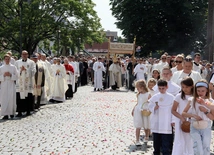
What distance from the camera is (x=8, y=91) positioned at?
12.9 metres

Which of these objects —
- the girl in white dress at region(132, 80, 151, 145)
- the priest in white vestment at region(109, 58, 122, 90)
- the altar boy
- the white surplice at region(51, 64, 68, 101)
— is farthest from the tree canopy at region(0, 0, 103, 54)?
the altar boy

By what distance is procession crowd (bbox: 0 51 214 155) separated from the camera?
19.7 feet

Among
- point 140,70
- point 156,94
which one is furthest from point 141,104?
point 140,70

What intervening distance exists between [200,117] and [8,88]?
320 inches

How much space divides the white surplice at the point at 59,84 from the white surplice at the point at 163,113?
1101cm

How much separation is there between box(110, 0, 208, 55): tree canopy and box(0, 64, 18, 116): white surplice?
3283 cm

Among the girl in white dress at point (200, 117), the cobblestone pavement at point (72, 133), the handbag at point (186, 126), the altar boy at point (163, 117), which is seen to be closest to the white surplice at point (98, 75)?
the cobblestone pavement at point (72, 133)

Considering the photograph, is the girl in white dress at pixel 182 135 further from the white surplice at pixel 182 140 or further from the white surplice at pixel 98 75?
the white surplice at pixel 98 75

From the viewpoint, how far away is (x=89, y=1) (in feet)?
159

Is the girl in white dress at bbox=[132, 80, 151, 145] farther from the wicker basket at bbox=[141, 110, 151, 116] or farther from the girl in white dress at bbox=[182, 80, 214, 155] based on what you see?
the girl in white dress at bbox=[182, 80, 214, 155]

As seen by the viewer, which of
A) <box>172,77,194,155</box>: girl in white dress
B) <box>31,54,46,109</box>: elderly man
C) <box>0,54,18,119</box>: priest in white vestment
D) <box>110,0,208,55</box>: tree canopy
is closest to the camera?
<box>172,77,194,155</box>: girl in white dress

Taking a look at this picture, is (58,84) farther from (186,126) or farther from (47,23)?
(47,23)

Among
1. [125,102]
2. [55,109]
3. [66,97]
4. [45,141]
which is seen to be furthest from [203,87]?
[66,97]

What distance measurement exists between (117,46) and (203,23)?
22092 mm
